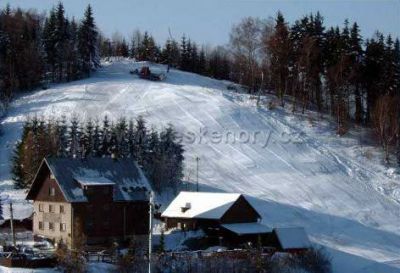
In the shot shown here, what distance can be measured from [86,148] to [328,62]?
40274 mm

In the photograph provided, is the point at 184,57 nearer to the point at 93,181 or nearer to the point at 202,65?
the point at 202,65

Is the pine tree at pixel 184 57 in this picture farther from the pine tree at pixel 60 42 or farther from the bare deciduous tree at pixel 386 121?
the bare deciduous tree at pixel 386 121

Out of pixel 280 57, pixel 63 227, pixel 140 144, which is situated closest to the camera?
pixel 63 227

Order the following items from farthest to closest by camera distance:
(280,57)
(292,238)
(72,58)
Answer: (72,58)
(280,57)
(292,238)

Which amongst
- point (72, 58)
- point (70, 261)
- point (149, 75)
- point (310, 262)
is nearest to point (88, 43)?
point (72, 58)

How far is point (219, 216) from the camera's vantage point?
192 ft

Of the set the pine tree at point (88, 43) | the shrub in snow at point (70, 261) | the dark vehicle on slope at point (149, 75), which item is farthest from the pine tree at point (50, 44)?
the shrub in snow at point (70, 261)

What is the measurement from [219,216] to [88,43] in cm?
5832

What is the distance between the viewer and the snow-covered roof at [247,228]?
189ft

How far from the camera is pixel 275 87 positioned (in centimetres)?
10600

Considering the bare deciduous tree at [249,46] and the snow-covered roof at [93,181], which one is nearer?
the snow-covered roof at [93,181]

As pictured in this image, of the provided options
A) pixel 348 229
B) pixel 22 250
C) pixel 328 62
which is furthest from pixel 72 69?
pixel 22 250

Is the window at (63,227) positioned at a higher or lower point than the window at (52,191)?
lower

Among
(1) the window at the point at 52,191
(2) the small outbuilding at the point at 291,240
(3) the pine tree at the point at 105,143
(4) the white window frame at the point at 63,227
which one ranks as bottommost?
(2) the small outbuilding at the point at 291,240
